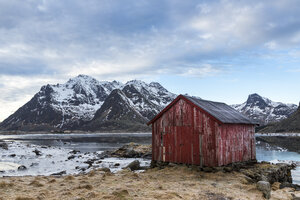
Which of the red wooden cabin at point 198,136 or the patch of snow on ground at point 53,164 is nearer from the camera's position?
the red wooden cabin at point 198,136

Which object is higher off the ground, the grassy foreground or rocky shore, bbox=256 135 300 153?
the grassy foreground

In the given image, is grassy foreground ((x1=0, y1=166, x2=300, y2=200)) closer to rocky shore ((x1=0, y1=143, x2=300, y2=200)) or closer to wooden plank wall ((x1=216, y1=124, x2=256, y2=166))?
rocky shore ((x1=0, y1=143, x2=300, y2=200))

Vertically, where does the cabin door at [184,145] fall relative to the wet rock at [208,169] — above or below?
above

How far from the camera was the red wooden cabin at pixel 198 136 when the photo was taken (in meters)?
18.7

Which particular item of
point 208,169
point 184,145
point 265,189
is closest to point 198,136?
point 184,145

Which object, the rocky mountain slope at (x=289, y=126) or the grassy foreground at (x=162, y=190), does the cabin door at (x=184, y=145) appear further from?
the rocky mountain slope at (x=289, y=126)

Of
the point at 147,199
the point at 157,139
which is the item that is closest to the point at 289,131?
the point at 157,139

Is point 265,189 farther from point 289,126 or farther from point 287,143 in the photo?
point 289,126

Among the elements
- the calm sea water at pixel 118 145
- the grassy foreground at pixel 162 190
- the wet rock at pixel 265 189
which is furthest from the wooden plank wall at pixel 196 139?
the calm sea water at pixel 118 145

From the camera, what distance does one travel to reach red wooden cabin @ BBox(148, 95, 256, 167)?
61.2ft

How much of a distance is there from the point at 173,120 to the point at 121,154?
73.4ft

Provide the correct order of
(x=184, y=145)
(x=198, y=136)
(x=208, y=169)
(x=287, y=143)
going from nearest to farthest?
(x=208, y=169) → (x=198, y=136) → (x=184, y=145) → (x=287, y=143)

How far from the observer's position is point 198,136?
1939 cm

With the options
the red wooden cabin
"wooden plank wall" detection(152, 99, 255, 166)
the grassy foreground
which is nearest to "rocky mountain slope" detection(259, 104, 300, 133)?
"wooden plank wall" detection(152, 99, 255, 166)
